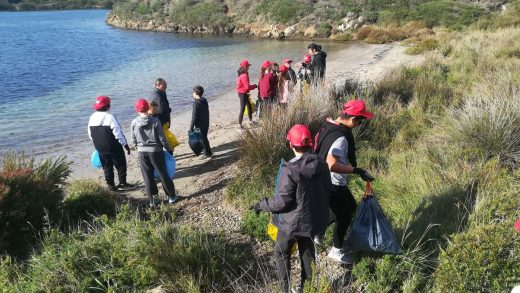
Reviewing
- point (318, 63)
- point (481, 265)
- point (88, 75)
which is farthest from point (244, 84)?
point (88, 75)

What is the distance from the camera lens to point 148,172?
619cm

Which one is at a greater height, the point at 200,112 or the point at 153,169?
the point at 200,112

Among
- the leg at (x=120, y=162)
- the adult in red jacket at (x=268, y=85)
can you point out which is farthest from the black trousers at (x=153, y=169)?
the adult in red jacket at (x=268, y=85)

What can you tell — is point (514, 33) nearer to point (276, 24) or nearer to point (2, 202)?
point (2, 202)

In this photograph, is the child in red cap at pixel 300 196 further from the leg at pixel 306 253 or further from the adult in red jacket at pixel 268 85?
the adult in red jacket at pixel 268 85

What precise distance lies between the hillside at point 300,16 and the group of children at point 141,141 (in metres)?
32.4

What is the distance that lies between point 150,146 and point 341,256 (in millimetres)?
3221

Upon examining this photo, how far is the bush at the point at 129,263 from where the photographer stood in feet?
12.8

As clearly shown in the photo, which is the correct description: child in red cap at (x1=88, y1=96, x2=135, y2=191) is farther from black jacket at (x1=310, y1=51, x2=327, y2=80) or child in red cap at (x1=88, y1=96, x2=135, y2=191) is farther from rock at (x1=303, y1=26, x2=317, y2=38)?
rock at (x1=303, y1=26, x2=317, y2=38)

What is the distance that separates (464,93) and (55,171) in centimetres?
885

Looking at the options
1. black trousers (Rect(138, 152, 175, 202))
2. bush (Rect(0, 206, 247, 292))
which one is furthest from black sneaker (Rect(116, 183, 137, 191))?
bush (Rect(0, 206, 247, 292))

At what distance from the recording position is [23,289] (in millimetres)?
3844

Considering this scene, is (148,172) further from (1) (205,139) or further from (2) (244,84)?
(2) (244,84)

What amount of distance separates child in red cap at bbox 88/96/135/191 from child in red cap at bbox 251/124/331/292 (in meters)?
3.61
